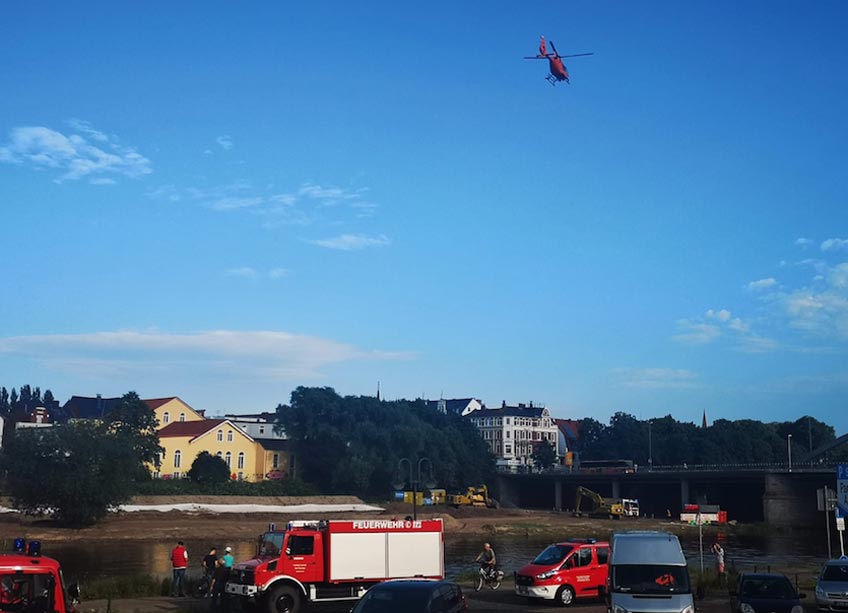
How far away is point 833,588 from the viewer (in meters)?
26.3

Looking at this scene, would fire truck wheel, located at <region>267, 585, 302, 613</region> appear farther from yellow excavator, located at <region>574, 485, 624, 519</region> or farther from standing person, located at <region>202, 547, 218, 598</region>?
yellow excavator, located at <region>574, 485, 624, 519</region>

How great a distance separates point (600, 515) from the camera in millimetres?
114625

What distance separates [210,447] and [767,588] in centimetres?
10518

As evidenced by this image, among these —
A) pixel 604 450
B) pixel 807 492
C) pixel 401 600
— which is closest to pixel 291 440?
pixel 807 492

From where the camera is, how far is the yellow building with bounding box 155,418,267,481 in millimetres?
120812

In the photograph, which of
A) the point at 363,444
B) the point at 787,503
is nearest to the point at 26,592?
the point at 363,444

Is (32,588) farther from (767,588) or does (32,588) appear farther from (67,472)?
(67,472)

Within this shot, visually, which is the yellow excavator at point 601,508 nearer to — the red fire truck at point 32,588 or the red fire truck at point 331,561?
the red fire truck at point 331,561

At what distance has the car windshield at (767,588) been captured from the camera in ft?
80.7

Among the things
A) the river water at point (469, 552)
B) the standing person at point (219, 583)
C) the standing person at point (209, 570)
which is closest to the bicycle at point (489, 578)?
the standing person at point (209, 570)

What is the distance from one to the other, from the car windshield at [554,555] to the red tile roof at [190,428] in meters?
97.8

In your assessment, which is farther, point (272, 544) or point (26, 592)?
point (272, 544)

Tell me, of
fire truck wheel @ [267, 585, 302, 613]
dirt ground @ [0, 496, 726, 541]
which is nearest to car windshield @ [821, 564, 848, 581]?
fire truck wheel @ [267, 585, 302, 613]

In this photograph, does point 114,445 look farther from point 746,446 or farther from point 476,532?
point 746,446
